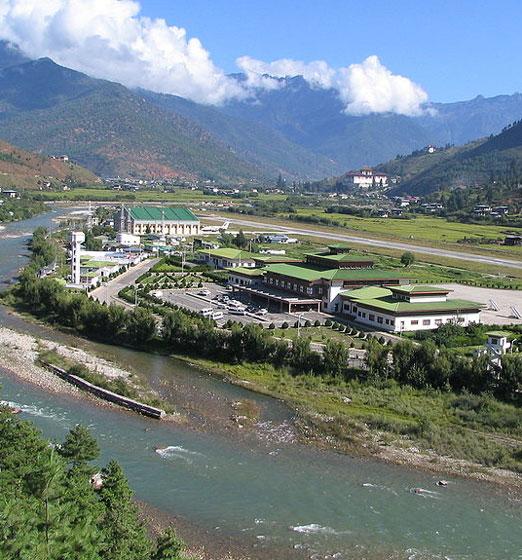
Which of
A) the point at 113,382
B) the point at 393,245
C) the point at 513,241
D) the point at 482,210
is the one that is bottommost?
the point at 113,382

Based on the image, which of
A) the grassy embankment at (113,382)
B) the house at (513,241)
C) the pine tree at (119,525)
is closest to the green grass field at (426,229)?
the house at (513,241)

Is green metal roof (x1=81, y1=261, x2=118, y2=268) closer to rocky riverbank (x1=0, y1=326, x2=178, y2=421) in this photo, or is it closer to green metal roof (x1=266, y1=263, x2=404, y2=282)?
green metal roof (x1=266, y1=263, x2=404, y2=282)

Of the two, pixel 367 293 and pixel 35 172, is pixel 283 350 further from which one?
pixel 35 172

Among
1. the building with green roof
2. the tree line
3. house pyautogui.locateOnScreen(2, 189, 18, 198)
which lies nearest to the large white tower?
the tree line

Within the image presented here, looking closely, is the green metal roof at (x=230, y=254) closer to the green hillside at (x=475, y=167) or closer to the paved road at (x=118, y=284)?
the paved road at (x=118, y=284)

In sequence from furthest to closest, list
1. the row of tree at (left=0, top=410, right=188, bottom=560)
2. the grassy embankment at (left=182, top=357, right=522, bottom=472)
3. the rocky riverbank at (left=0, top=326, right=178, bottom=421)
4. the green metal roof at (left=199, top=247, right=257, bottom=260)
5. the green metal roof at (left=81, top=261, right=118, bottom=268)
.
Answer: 1. the green metal roof at (left=199, top=247, right=257, bottom=260)
2. the green metal roof at (left=81, top=261, right=118, bottom=268)
3. the rocky riverbank at (left=0, top=326, right=178, bottom=421)
4. the grassy embankment at (left=182, top=357, right=522, bottom=472)
5. the row of tree at (left=0, top=410, right=188, bottom=560)

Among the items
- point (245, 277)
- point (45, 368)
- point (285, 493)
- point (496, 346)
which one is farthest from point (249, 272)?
point (285, 493)
